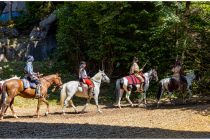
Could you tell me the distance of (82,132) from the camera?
625 inches

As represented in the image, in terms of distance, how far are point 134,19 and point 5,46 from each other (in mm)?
14264

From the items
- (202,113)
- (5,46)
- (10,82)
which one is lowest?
(202,113)

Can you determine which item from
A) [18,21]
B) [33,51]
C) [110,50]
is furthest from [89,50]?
[18,21]

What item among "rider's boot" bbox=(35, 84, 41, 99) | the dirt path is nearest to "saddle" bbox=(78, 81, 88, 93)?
the dirt path

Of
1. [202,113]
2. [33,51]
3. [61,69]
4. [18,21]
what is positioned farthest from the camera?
[18,21]

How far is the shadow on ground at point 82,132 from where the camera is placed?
1520 centimetres

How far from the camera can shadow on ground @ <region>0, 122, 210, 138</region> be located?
15.2 meters

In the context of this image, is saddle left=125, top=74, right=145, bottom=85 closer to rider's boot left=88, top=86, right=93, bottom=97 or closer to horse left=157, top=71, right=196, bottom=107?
horse left=157, top=71, right=196, bottom=107

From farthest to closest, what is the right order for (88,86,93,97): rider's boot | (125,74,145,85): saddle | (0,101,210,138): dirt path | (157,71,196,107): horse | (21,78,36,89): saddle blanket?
(125,74,145,85): saddle < (157,71,196,107): horse < (88,86,93,97): rider's boot < (21,78,36,89): saddle blanket < (0,101,210,138): dirt path

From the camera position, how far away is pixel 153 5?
26625 millimetres

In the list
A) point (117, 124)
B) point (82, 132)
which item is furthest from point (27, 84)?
point (82, 132)

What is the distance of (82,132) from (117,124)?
7.28ft

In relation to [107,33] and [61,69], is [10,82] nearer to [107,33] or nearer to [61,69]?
[107,33]

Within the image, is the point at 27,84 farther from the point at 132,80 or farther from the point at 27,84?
the point at 132,80
